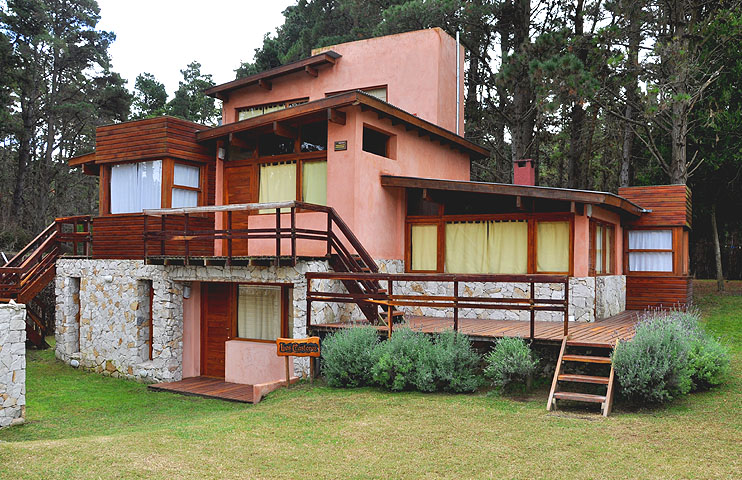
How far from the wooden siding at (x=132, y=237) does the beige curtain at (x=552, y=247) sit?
8.06 m

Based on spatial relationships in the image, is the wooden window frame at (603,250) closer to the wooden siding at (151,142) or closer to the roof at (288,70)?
the roof at (288,70)

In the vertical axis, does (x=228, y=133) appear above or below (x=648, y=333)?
above

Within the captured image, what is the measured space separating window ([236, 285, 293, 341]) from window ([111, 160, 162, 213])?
340cm

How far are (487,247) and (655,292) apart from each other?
6.21 metres

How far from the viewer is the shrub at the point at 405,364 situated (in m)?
9.26

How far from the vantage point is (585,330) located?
34.8 ft

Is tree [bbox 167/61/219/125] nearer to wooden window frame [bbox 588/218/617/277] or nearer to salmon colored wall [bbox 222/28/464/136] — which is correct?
salmon colored wall [bbox 222/28/464/136]

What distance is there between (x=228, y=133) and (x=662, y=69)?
13.7 metres

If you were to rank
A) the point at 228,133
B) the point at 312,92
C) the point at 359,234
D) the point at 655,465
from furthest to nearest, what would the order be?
1. the point at 312,92
2. the point at 228,133
3. the point at 359,234
4. the point at 655,465

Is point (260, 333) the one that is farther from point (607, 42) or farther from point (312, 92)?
point (607, 42)

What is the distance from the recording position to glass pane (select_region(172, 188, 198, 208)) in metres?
14.5

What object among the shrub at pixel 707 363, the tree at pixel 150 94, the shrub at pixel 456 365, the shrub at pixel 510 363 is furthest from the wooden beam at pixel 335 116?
the tree at pixel 150 94

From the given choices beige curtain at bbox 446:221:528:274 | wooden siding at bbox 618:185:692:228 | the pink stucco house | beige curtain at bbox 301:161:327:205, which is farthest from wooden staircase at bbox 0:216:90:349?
wooden siding at bbox 618:185:692:228

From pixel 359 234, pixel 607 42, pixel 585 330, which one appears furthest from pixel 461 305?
pixel 607 42
